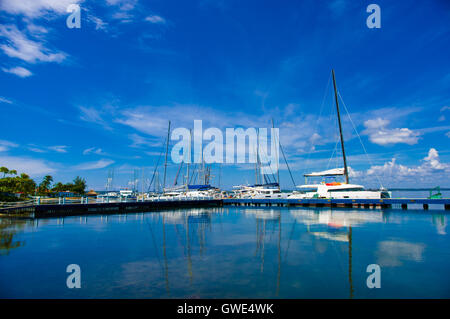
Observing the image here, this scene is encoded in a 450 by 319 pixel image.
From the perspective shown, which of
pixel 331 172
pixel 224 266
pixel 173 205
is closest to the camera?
pixel 224 266

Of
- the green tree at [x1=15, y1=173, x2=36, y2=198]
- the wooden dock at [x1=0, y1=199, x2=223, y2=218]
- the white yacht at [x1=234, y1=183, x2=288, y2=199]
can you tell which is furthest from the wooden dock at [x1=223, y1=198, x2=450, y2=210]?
the green tree at [x1=15, y1=173, x2=36, y2=198]

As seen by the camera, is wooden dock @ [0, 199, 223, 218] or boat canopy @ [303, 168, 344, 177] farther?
boat canopy @ [303, 168, 344, 177]

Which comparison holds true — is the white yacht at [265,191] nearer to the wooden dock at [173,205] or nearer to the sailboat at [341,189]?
the wooden dock at [173,205]

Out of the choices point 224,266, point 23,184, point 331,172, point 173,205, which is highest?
point 331,172

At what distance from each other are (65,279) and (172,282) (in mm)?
4651

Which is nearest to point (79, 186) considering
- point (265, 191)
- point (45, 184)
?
point (45, 184)

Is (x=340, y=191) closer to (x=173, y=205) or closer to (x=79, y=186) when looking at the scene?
(x=173, y=205)

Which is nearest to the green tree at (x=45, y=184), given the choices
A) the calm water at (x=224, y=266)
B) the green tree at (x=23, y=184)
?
the green tree at (x=23, y=184)

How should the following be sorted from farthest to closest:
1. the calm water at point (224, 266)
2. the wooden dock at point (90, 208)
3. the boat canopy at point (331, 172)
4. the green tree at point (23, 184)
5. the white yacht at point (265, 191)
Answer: the white yacht at point (265, 191) → the boat canopy at point (331, 172) → the green tree at point (23, 184) → the wooden dock at point (90, 208) → the calm water at point (224, 266)

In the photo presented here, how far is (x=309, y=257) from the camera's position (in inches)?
524

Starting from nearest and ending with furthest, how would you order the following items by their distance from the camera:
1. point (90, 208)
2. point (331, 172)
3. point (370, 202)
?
point (90, 208) < point (370, 202) < point (331, 172)

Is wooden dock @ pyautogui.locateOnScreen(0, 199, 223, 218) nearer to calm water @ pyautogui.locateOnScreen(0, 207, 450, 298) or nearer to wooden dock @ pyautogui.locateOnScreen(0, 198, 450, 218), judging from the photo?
Result: wooden dock @ pyautogui.locateOnScreen(0, 198, 450, 218)

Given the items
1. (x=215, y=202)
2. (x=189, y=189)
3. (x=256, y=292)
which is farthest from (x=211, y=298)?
(x=189, y=189)

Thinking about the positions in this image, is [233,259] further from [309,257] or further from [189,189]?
[189,189]
